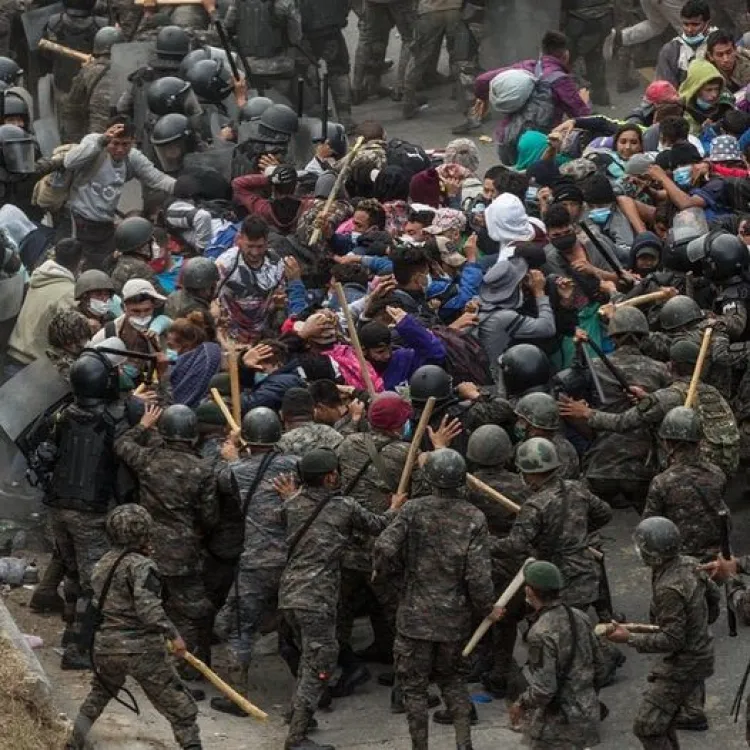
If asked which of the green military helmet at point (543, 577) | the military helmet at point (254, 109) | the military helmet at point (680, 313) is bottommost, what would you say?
the military helmet at point (254, 109)

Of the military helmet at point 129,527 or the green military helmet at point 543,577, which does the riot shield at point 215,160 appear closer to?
the military helmet at point 129,527

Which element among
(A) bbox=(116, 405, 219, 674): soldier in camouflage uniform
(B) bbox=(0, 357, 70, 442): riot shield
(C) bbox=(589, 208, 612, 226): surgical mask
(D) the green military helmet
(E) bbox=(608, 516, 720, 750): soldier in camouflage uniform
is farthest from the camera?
(C) bbox=(589, 208, 612, 226): surgical mask

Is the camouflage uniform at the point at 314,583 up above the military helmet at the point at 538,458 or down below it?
below

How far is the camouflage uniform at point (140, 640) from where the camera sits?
1341 centimetres

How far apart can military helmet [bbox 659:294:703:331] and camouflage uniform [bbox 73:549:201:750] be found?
159 inches

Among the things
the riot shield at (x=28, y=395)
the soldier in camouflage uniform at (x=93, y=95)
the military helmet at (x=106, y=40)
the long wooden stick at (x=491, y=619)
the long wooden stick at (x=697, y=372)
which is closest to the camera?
the long wooden stick at (x=491, y=619)

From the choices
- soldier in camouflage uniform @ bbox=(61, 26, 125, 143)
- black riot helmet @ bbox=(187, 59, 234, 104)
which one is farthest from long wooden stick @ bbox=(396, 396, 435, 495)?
soldier in camouflage uniform @ bbox=(61, 26, 125, 143)

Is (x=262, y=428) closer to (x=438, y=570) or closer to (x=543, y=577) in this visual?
(x=438, y=570)

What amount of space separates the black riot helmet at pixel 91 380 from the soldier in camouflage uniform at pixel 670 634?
10.6 feet

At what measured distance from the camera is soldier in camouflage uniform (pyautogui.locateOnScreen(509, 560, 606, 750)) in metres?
13.0

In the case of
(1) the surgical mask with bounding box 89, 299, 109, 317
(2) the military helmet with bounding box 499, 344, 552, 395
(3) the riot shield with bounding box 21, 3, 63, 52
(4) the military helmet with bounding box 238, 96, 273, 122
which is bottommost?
(3) the riot shield with bounding box 21, 3, 63, 52

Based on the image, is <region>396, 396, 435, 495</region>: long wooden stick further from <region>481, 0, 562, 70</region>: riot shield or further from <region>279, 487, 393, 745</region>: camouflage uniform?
<region>481, 0, 562, 70</region>: riot shield

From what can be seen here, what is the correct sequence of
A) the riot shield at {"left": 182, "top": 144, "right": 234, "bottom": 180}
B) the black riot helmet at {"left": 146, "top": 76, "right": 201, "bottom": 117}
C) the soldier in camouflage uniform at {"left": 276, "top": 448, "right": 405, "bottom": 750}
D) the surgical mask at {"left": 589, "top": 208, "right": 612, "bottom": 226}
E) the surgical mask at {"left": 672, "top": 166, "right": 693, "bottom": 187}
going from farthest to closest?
the black riot helmet at {"left": 146, "top": 76, "right": 201, "bottom": 117} → the riot shield at {"left": 182, "top": 144, "right": 234, "bottom": 180} → the surgical mask at {"left": 672, "top": 166, "right": 693, "bottom": 187} → the surgical mask at {"left": 589, "top": 208, "right": 612, "bottom": 226} → the soldier in camouflage uniform at {"left": 276, "top": 448, "right": 405, "bottom": 750}

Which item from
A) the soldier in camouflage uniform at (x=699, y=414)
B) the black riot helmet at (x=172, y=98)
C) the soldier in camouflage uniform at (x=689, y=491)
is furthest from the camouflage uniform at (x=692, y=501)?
the black riot helmet at (x=172, y=98)
